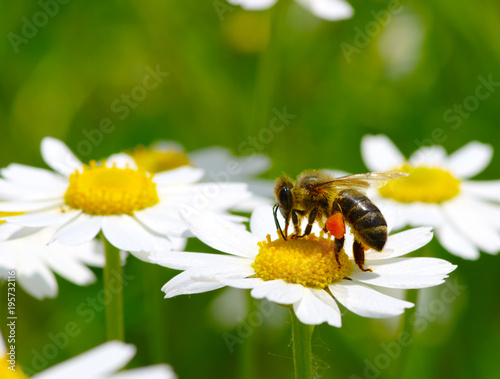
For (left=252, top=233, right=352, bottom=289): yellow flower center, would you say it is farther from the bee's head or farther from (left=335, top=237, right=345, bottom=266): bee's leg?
the bee's head

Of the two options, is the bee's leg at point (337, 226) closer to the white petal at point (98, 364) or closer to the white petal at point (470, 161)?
the white petal at point (98, 364)

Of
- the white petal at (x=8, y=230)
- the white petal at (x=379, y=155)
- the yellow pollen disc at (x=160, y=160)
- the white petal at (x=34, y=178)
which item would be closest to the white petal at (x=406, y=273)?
the white petal at (x=8, y=230)

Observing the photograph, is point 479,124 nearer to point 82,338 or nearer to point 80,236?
point 82,338

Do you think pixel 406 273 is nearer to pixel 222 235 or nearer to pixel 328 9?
pixel 222 235

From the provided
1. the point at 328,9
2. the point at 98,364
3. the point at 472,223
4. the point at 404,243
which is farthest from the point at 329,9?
the point at 98,364

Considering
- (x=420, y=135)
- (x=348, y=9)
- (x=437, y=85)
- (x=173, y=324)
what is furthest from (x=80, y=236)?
(x=437, y=85)

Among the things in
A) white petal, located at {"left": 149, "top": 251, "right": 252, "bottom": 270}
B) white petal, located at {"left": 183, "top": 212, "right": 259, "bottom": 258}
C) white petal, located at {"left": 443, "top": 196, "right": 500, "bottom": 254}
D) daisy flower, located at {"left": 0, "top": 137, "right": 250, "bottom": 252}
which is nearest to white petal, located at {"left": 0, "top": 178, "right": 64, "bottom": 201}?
daisy flower, located at {"left": 0, "top": 137, "right": 250, "bottom": 252}
